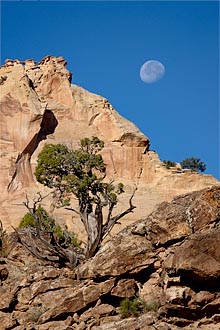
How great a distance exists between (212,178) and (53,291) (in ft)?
171

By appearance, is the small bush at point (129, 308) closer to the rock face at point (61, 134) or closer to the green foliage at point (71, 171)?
the green foliage at point (71, 171)

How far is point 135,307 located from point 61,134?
58640 mm

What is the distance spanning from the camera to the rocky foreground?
13.1m

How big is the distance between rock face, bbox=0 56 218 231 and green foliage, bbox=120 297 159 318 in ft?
147

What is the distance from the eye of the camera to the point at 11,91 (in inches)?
2761

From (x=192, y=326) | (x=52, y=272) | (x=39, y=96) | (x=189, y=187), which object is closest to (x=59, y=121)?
(x=39, y=96)

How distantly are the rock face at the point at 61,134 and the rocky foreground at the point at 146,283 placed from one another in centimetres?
4259

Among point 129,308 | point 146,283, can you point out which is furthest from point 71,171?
point 129,308

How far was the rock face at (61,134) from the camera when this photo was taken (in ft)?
215

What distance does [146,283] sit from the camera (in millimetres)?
15391

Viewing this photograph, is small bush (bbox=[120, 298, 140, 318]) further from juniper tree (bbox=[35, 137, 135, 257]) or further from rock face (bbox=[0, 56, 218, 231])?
rock face (bbox=[0, 56, 218, 231])

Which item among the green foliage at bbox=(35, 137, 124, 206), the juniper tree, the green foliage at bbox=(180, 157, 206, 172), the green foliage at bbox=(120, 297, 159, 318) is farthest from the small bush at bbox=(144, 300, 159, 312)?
the green foliage at bbox=(180, 157, 206, 172)

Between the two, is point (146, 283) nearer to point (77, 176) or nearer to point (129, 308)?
point (129, 308)

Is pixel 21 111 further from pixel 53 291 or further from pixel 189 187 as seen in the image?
pixel 53 291
